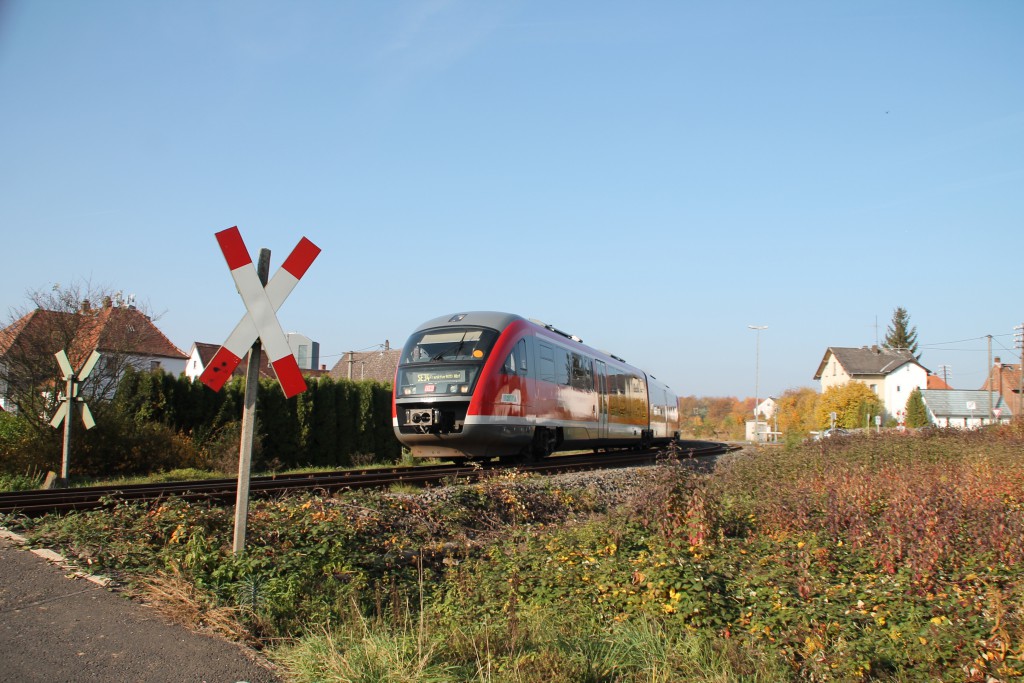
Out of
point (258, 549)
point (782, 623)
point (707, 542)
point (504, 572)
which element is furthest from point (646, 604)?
point (258, 549)

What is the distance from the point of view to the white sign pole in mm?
5629

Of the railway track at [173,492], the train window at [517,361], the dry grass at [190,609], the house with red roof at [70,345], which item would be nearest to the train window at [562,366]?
the train window at [517,361]

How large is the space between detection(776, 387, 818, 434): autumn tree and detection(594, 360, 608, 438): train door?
42.9 m

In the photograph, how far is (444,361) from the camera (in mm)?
15203

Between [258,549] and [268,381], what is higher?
[268,381]

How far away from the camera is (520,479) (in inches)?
452

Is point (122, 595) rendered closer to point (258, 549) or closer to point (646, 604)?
point (258, 549)

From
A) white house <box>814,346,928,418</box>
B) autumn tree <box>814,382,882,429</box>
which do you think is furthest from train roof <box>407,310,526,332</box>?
white house <box>814,346,928,418</box>

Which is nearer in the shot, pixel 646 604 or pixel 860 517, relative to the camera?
pixel 646 604

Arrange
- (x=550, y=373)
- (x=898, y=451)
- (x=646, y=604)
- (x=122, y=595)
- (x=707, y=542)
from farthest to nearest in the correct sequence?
1. (x=550, y=373)
2. (x=898, y=451)
3. (x=707, y=542)
4. (x=646, y=604)
5. (x=122, y=595)

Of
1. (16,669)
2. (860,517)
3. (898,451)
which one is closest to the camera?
(16,669)

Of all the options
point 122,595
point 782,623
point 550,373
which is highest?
point 550,373

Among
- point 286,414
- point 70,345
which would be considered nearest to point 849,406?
point 286,414

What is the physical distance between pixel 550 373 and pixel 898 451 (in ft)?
25.6
